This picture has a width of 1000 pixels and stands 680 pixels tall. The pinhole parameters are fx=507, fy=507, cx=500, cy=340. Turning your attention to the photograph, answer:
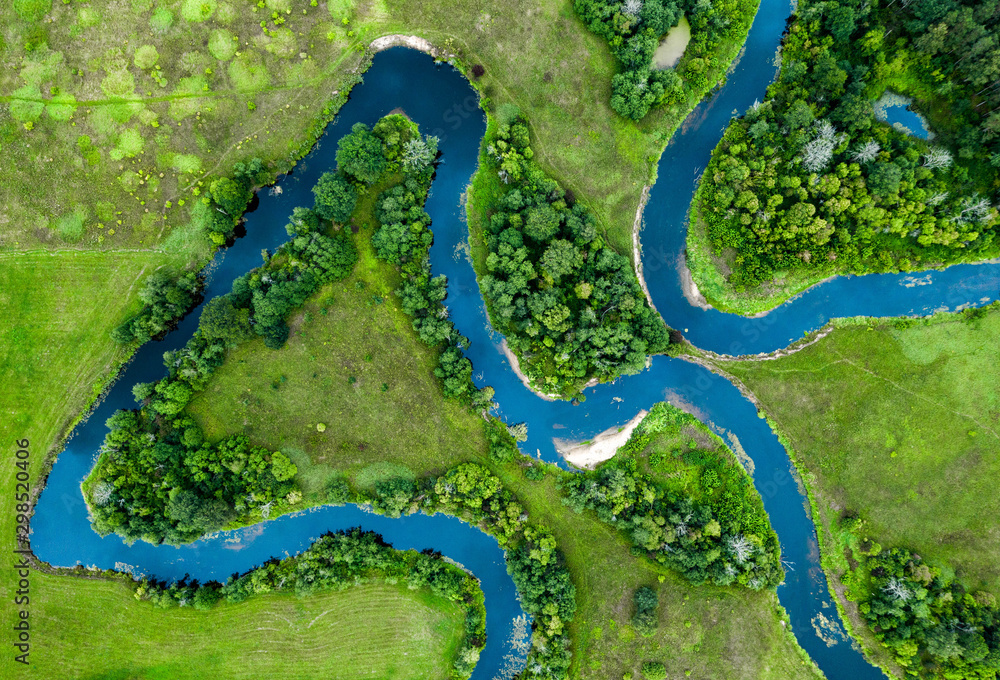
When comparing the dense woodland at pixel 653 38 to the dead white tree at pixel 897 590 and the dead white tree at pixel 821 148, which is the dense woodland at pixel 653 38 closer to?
the dead white tree at pixel 821 148

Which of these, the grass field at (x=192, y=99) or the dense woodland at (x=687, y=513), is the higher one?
the grass field at (x=192, y=99)

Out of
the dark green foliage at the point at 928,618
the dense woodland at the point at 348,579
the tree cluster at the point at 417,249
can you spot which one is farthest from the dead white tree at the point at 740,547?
the tree cluster at the point at 417,249

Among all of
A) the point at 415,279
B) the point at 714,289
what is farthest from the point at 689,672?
the point at 415,279

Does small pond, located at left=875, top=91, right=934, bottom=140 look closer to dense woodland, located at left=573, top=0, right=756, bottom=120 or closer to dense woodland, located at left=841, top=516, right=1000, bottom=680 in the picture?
dense woodland, located at left=573, top=0, right=756, bottom=120

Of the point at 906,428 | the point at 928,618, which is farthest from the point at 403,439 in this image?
the point at 928,618

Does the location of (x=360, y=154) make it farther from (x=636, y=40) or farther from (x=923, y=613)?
(x=923, y=613)

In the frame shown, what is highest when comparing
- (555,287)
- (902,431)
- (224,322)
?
(555,287)
